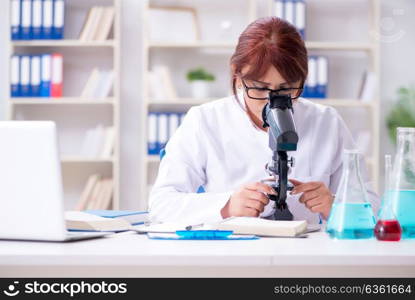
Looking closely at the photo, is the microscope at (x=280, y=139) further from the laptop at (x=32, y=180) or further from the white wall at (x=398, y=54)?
the white wall at (x=398, y=54)

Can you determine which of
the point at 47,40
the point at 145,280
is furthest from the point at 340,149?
the point at 47,40

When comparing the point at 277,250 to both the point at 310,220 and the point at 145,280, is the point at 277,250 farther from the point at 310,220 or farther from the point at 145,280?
the point at 310,220

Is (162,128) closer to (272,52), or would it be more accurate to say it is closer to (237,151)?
(237,151)

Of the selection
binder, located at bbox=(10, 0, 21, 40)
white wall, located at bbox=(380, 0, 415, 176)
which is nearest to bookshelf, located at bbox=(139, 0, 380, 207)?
white wall, located at bbox=(380, 0, 415, 176)

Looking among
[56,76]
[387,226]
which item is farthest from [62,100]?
[387,226]

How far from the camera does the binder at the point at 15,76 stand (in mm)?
4750

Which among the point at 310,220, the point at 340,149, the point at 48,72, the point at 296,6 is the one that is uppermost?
the point at 296,6

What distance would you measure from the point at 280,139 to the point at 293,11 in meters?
3.35

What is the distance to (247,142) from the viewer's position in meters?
2.19

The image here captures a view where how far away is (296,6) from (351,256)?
149 inches

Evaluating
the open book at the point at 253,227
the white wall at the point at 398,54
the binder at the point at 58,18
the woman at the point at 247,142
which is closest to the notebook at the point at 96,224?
the open book at the point at 253,227

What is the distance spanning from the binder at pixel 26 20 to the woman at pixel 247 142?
9.29ft

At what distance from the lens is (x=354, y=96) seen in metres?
5.05

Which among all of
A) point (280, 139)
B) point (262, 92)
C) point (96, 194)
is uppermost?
point (262, 92)
